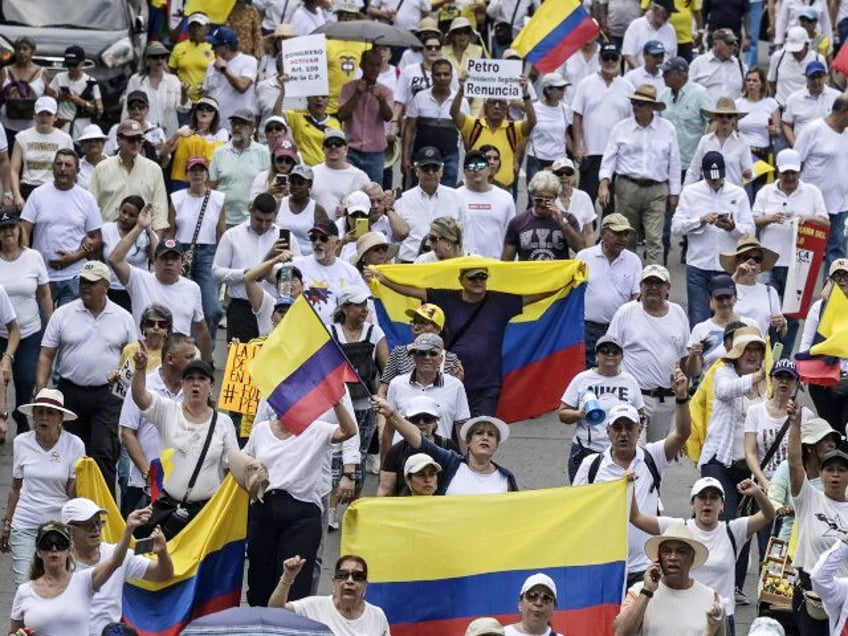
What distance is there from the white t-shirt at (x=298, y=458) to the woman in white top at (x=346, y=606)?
45.8 inches

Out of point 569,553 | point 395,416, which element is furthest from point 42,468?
point 569,553

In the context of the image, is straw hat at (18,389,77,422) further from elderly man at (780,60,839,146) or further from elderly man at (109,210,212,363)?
elderly man at (780,60,839,146)

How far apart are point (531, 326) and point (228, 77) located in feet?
19.6

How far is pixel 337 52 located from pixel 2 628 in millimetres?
9310

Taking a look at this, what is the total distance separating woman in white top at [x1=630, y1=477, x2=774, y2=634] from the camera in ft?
51.0

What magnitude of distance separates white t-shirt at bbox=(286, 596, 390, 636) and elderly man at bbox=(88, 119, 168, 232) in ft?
23.9

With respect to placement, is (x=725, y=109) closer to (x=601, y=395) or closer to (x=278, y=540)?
(x=601, y=395)

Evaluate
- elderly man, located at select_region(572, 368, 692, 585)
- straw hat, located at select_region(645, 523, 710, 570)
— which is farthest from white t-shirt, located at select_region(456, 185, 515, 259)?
straw hat, located at select_region(645, 523, 710, 570)

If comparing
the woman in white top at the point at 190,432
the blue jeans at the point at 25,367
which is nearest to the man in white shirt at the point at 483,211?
the blue jeans at the point at 25,367

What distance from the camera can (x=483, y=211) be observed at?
855 inches

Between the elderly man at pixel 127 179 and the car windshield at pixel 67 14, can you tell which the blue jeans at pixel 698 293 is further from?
the car windshield at pixel 67 14

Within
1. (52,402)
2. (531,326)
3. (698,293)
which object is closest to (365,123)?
(698,293)

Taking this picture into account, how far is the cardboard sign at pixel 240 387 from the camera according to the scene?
18141 mm

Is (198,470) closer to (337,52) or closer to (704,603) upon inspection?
(704,603)
